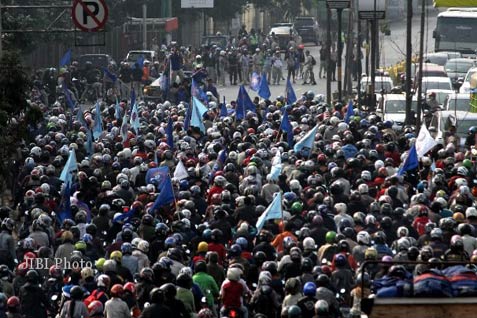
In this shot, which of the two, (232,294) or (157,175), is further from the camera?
(157,175)

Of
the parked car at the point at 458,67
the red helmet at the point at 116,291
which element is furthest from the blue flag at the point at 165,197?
the parked car at the point at 458,67

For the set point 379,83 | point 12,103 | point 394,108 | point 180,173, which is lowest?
point 379,83

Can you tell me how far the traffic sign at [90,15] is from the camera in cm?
3011

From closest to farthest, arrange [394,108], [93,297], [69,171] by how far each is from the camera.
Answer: [93,297]
[69,171]
[394,108]

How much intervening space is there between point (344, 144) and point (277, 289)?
11.5 meters

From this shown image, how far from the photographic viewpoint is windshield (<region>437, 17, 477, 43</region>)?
62.7 meters

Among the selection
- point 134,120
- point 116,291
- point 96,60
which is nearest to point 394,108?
point 134,120

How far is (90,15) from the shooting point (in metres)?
30.3

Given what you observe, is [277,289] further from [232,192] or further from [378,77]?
[378,77]

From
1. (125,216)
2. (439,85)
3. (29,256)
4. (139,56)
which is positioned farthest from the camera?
(139,56)

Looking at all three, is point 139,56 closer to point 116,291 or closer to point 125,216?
point 125,216

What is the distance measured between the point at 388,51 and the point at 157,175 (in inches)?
2069

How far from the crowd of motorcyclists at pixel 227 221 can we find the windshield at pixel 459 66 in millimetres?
21831

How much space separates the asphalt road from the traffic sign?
25.0 meters
